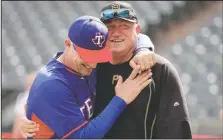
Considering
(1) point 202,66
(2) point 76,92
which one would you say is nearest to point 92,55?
(2) point 76,92

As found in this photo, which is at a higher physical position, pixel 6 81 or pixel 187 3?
pixel 187 3

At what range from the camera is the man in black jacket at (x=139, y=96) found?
7.02 ft

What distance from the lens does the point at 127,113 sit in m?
2.20

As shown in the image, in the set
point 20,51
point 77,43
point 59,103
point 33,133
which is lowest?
point 20,51

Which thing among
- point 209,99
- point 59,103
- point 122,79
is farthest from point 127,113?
point 209,99

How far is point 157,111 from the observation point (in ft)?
7.17

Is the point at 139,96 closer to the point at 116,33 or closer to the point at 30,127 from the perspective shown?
the point at 116,33

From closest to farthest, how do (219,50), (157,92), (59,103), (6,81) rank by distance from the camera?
(59,103)
(157,92)
(6,81)
(219,50)

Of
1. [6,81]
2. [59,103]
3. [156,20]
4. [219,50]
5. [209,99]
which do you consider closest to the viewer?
[59,103]

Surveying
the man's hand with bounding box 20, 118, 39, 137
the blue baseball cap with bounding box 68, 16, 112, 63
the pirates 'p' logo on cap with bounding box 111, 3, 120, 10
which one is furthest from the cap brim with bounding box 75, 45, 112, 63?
the man's hand with bounding box 20, 118, 39, 137

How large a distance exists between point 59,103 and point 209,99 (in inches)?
145

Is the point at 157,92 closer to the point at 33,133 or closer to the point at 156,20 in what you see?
the point at 33,133

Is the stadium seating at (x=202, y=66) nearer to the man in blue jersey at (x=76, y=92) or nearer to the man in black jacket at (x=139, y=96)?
the man in black jacket at (x=139, y=96)

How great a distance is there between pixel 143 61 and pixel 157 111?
0.76ft
